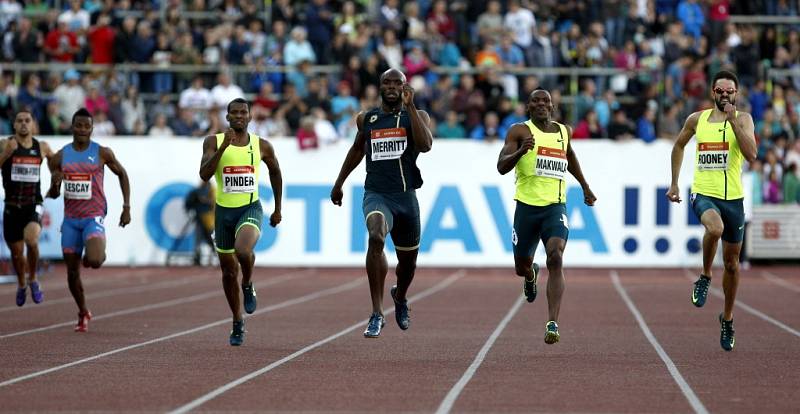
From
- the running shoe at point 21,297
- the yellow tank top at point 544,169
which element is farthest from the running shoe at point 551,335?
the running shoe at point 21,297

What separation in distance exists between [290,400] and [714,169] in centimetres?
511

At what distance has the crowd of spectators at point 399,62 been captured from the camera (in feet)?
89.6

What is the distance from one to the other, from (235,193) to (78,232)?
8.82 feet

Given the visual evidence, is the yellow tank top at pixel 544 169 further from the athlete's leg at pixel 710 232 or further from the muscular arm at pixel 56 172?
the muscular arm at pixel 56 172

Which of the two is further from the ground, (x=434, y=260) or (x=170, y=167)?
(x=170, y=167)

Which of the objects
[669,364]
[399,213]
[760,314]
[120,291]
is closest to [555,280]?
[669,364]

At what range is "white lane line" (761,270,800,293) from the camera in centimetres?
2197

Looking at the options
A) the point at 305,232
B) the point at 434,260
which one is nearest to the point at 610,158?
the point at 434,260

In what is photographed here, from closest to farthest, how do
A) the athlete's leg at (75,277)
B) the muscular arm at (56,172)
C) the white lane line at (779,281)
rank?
the athlete's leg at (75,277) < the muscular arm at (56,172) < the white lane line at (779,281)

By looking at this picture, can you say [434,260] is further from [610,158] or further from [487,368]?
[487,368]

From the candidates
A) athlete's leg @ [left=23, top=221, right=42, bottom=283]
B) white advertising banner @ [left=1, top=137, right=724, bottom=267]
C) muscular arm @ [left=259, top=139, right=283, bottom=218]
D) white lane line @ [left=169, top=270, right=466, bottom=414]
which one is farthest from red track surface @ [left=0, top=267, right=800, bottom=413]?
white advertising banner @ [left=1, top=137, right=724, bottom=267]

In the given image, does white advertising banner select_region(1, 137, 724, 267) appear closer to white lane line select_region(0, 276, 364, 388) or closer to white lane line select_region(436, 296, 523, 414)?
white lane line select_region(0, 276, 364, 388)

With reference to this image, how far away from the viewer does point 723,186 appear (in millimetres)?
12602

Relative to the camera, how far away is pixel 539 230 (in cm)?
1278
